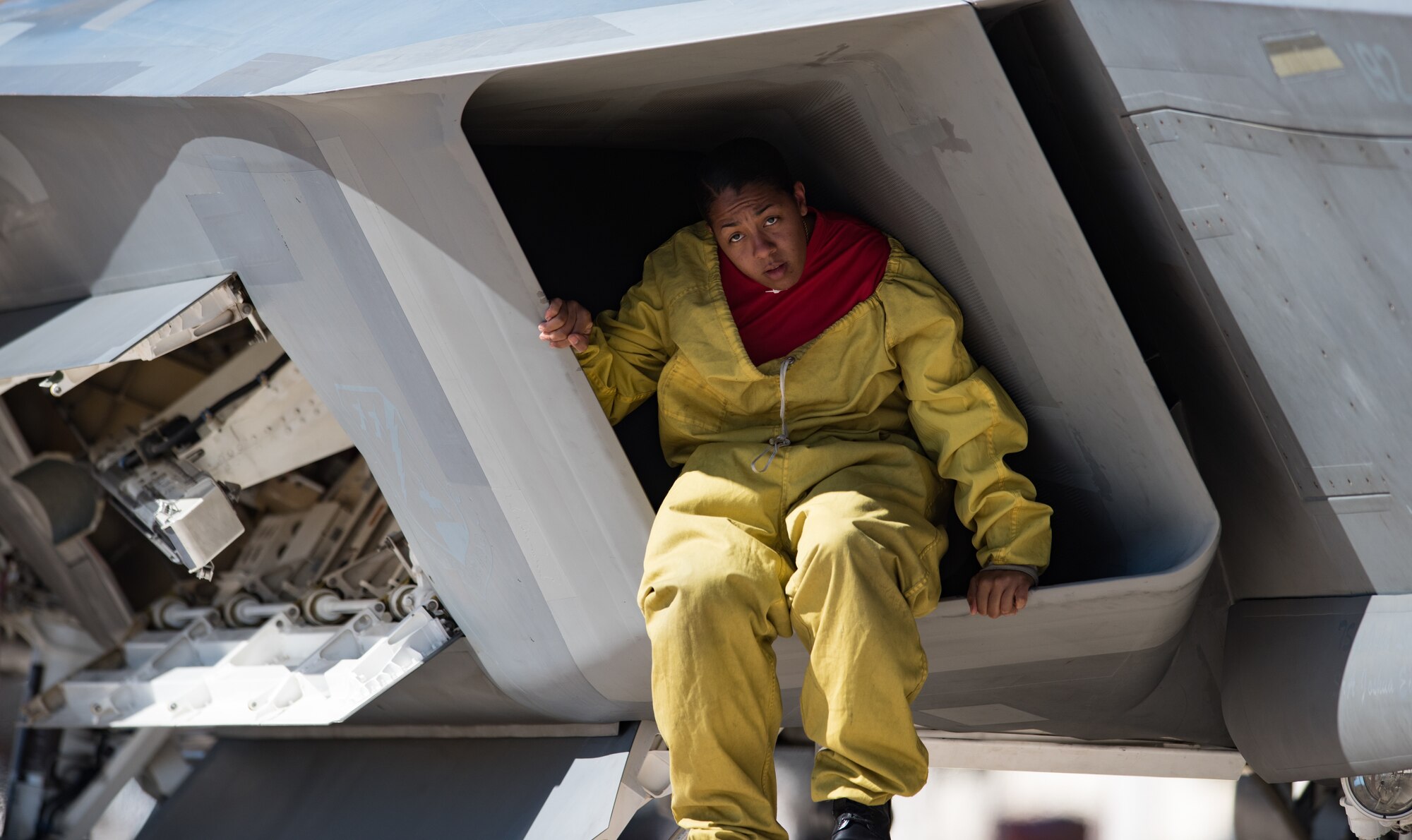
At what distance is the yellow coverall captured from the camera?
5.60 ft

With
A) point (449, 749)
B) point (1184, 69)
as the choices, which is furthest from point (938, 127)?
point (449, 749)

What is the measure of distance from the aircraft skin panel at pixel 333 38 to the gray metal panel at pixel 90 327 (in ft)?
1.16

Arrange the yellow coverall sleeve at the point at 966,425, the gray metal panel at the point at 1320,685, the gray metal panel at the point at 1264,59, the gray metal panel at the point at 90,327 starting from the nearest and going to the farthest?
1. the gray metal panel at the point at 1264,59
2. the gray metal panel at the point at 1320,685
3. the yellow coverall sleeve at the point at 966,425
4. the gray metal panel at the point at 90,327

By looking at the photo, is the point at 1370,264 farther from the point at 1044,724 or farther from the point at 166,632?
the point at 166,632

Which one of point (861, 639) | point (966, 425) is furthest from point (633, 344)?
point (861, 639)

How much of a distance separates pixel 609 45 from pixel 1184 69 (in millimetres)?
755

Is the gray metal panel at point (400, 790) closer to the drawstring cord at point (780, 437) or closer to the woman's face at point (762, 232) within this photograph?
the drawstring cord at point (780, 437)

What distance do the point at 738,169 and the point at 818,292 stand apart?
0.82 ft

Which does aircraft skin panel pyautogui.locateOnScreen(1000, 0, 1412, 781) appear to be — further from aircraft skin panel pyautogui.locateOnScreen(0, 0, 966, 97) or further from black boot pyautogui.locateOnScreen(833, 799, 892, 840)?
black boot pyautogui.locateOnScreen(833, 799, 892, 840)

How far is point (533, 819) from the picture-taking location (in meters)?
2.35

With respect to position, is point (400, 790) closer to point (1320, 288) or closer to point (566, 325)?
point (566, 325)

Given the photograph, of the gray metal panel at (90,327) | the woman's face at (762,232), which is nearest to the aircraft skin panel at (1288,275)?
the woman's face at (762,232)

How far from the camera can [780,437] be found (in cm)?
197

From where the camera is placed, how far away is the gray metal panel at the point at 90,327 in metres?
2.12
